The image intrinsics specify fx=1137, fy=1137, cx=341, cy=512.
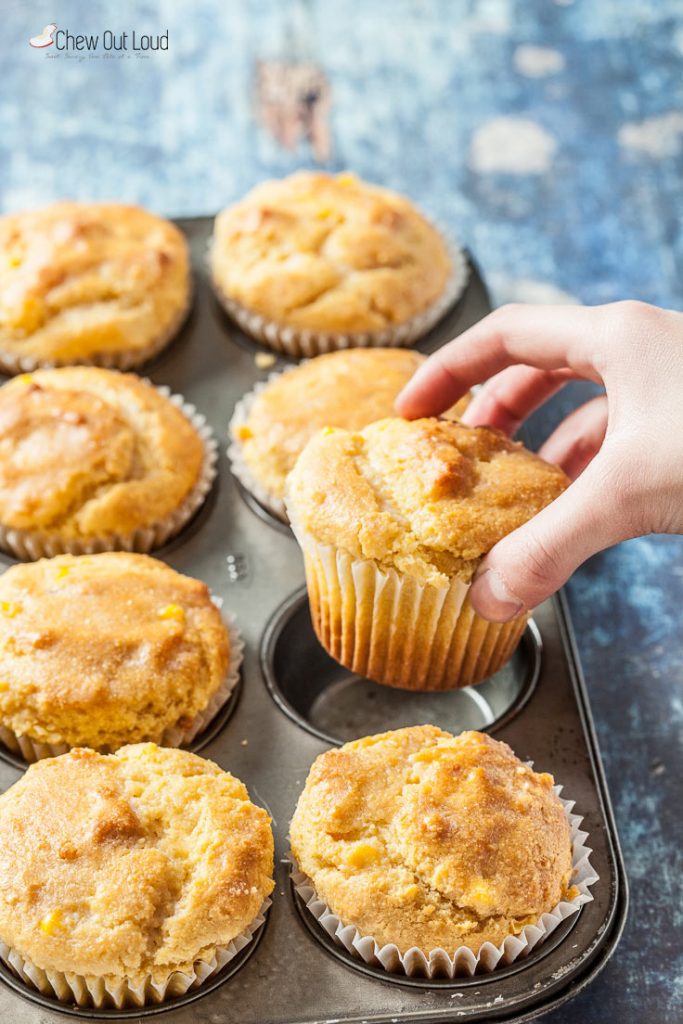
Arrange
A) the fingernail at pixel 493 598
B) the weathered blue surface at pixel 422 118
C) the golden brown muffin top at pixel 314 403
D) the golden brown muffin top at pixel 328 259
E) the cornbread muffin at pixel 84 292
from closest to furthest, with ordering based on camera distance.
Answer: the fingernail at pixel 493 598 < the golden brown muffin top at pixel 314 403 < the cornbread muffin at pixel 84 292 < the golden brown muffin top at pixel 328 259 < the weathered blue surface at pixel 422 118

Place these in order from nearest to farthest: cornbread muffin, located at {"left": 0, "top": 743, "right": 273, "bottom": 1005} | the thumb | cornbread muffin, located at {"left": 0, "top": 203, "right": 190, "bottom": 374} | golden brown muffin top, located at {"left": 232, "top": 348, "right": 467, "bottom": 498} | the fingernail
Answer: cornbread muffin, located at {"left": 0, "top": 743, "right": 273, "bottom": 1005} < the thumb < the fingernail < golden brown muffin top, located at {"left": 232, "top": 348, "right": 467, "bottom": 498} < cornbread muffin, located at {"left": 0, "top": 203, "right": 190, "bottom": 374}

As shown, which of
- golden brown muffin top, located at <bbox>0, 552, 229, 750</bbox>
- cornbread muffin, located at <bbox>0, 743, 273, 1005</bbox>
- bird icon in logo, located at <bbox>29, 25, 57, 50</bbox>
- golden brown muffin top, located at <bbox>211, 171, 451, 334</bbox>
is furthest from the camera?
bird icon in logo, located at <bbox>29, 25, 57, 50</bbox>

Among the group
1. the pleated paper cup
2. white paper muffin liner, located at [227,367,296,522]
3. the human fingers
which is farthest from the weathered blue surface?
the pleated paper cup

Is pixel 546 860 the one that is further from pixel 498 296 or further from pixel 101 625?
pixel 498 296

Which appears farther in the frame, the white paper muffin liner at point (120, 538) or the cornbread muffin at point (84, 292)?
the cornbread muffin at point (84, 292)

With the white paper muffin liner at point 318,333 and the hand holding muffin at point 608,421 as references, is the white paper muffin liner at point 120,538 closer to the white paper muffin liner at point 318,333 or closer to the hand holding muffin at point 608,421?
the white paper muffin liner at point 318,333

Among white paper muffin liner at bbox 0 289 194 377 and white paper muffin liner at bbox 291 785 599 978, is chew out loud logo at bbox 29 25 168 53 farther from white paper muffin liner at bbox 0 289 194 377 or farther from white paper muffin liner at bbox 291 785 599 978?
white paper muffin liner at bbox 291 785 599 978

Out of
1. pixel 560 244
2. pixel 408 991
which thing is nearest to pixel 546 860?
pixel 408 991

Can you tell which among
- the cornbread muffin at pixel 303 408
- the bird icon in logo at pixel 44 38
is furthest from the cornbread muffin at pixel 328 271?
the bird icon in logo at pixel 44 38
